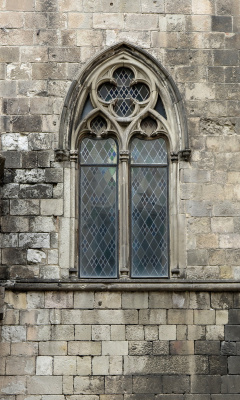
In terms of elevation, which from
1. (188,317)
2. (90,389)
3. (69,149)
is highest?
(69,149)

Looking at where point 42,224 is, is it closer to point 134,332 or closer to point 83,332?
point 83,332

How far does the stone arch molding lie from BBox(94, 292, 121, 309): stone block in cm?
96

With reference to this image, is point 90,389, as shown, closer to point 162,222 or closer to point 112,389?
point 112,389

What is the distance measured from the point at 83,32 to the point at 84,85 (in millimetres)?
825

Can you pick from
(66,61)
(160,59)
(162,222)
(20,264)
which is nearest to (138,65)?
(160,59)

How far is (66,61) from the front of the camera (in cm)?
1179

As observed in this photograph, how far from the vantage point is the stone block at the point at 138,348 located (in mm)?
10859

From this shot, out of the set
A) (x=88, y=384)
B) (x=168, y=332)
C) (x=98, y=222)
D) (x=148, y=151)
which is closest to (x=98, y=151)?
(x=148, y=151)

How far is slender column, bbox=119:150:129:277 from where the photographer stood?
11284 millimetres

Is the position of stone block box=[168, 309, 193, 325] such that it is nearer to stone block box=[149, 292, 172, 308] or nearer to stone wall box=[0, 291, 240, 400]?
stone wall box=[0, 291, 240, 400]

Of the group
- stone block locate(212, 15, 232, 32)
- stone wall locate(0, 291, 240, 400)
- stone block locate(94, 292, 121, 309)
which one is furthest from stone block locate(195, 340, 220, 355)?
stone block locate(212, 15, 232, 32)

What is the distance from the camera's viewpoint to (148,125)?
11.9 metres

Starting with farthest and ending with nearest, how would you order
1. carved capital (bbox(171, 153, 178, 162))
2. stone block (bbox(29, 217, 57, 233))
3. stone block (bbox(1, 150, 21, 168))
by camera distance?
carved capital (bbox(171, 153, 178, 162)) < stone block (bbox(1, 150, 21, 168)) < stone block (bbox(29, 217, 57, 233))

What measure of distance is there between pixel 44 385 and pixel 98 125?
3.93m
